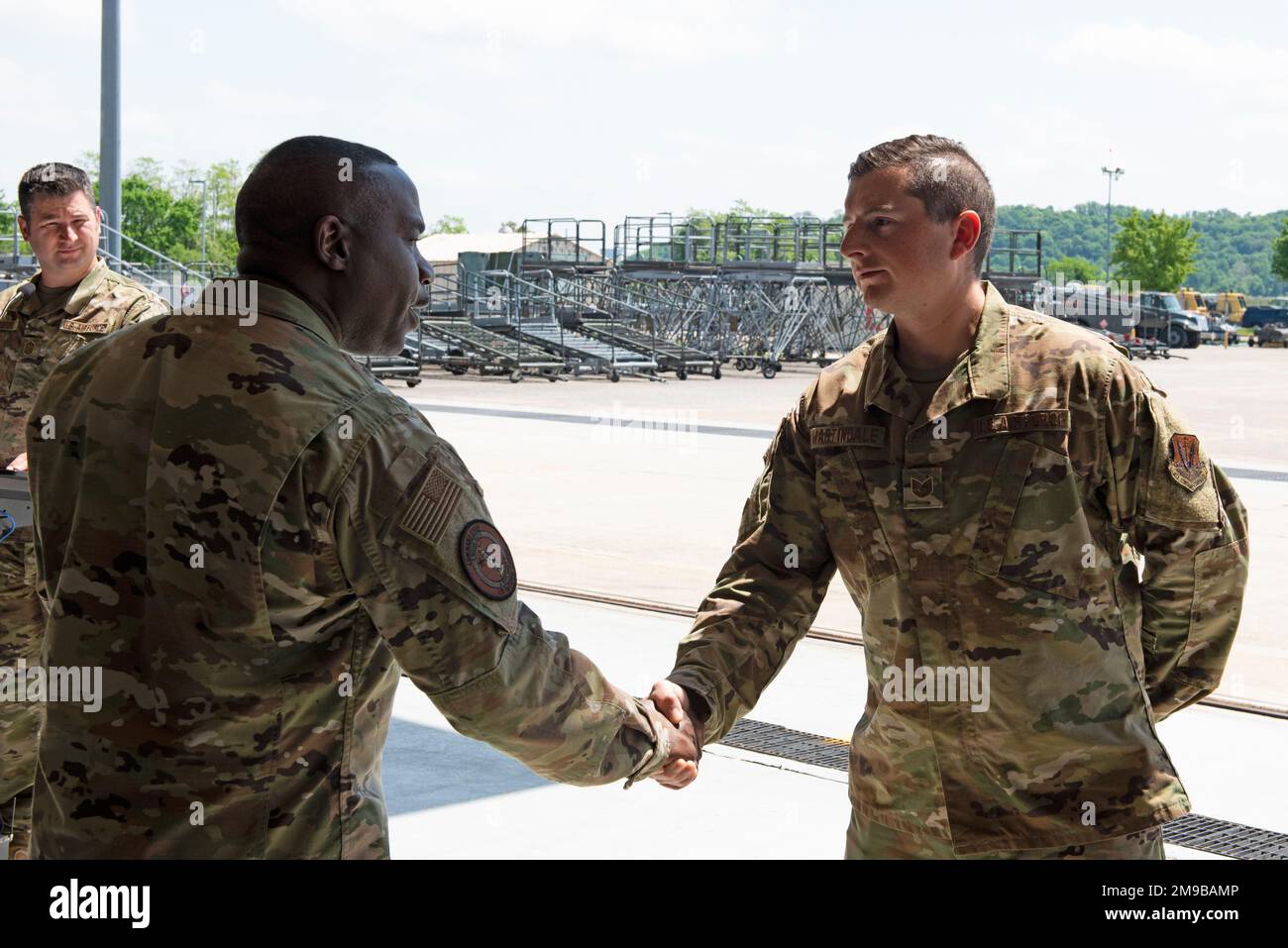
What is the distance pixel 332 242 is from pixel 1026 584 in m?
1.35

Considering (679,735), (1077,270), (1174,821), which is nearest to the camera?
(679,735)

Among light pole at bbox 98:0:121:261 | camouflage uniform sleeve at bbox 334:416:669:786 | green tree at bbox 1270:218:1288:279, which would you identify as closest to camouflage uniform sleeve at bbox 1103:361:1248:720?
camouflage uniform sleeve at bbox 334:416:669:786

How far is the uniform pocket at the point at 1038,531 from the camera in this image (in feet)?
9.07

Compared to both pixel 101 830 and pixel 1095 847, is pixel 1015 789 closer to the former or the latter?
pixel 1095 847

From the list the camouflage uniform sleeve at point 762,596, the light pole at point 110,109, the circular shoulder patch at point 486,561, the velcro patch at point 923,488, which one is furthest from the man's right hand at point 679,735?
the light pole at point 110,109

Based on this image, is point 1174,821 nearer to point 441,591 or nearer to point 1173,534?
point 1173,534

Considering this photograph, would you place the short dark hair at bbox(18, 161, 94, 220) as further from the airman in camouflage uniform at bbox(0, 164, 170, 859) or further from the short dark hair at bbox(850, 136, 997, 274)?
the short dark hair at bbox(850, 136, 997, 274)

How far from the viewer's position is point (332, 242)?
248 centimetres

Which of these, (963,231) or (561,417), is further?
(561,417)

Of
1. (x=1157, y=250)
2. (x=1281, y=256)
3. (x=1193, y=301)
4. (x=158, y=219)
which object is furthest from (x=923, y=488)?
(x=158, y=219)

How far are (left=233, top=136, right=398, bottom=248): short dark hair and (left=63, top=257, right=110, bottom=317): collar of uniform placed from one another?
318 centimetres

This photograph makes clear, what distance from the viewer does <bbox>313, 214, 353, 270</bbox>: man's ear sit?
2463mm

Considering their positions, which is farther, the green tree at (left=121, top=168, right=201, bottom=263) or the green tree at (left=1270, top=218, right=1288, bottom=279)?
the green tree at (left=121, top=168, right=201, bottom=263)

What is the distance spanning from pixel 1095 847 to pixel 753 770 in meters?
3.14
